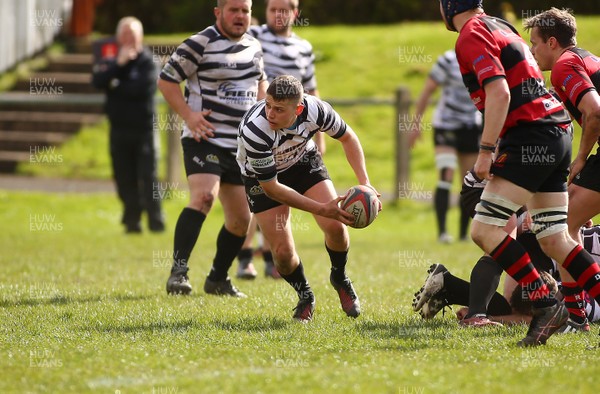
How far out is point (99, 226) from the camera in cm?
1588

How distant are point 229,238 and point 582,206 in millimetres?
2965

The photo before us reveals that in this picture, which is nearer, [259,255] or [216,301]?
[216,301]

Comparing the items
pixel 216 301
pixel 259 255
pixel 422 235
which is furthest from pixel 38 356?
pixel 422 235

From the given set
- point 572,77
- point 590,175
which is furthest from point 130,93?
point 572,77

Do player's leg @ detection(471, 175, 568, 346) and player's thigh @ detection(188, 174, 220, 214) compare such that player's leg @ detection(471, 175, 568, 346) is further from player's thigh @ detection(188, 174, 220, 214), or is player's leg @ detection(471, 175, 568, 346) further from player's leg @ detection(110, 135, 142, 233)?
player's leg @ detection(110, 135, 142, 233)

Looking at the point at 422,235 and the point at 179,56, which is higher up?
the point at 179,56

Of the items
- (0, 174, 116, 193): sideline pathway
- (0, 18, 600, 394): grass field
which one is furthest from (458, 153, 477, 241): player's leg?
(0, 174, 116, 193): sideline pathway

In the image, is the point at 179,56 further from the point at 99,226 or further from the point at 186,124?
the point at 99,226

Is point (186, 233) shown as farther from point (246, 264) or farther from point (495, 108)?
point (495, 108)

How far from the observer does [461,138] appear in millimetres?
12617

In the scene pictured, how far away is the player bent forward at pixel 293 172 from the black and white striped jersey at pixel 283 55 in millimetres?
2519

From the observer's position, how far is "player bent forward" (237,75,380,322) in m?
6.29

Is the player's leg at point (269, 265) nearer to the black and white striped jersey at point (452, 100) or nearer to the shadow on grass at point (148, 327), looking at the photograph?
the shadow on grass at point (148, 327)

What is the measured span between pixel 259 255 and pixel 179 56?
14.0 feet
